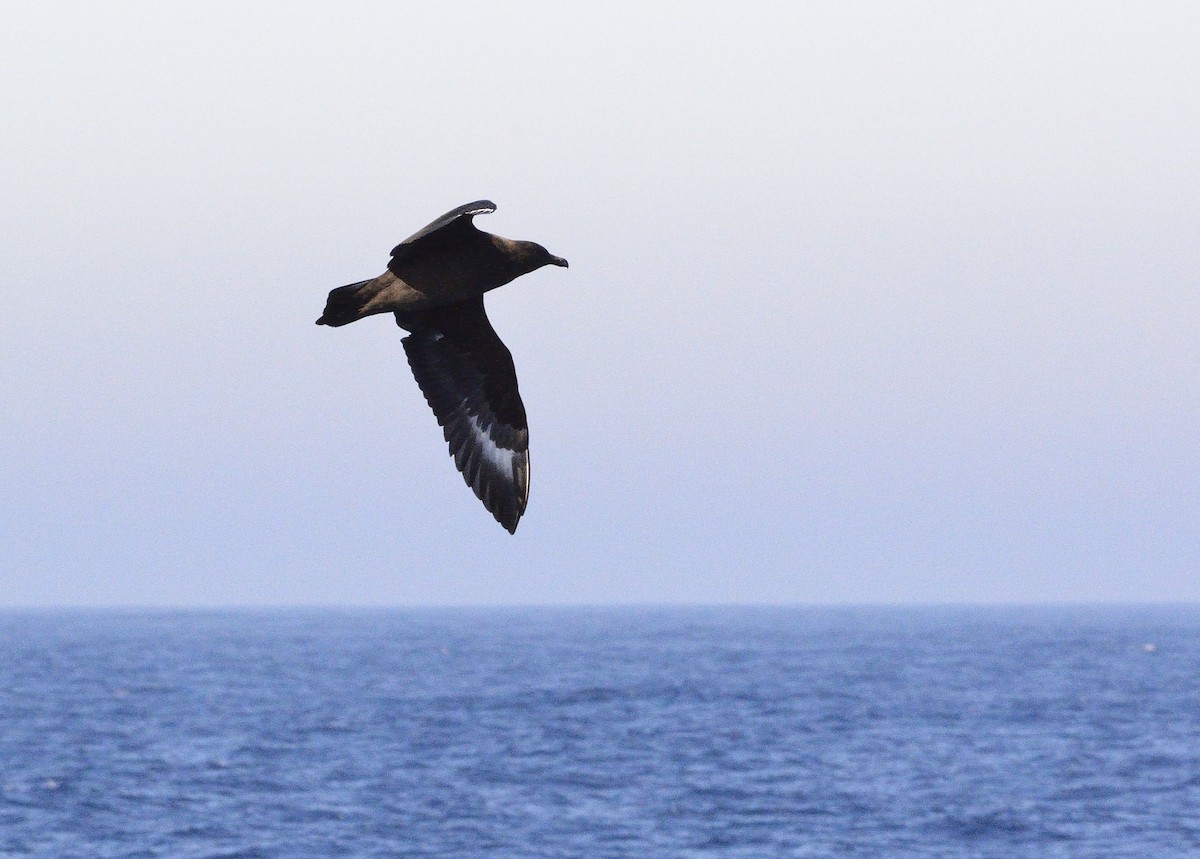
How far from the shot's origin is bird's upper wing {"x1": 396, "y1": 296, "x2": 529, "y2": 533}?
1187cm

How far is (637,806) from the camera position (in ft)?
130

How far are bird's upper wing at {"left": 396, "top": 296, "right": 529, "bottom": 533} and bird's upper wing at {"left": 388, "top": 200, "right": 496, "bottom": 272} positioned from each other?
1502 mm

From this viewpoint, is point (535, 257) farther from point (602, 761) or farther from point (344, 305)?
point (602, 761)

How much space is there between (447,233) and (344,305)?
85cm

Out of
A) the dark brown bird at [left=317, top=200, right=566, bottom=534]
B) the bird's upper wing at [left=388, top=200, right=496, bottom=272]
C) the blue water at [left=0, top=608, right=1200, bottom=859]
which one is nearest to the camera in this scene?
the bird's upper wing at [left=388, top=200, right=496, bottom=272]

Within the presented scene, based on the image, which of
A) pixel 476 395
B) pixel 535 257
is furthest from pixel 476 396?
pixel 535 257

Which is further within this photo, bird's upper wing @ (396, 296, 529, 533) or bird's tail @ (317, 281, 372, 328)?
bird's upper wing @ (396, 296, 529, 533)

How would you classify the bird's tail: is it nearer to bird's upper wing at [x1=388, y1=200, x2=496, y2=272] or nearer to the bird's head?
bird's upper wing at [x1=388, y1=200, x2=496, y2=272]

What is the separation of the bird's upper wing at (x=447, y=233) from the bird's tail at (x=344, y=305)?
11.9 inches

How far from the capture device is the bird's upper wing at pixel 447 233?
29.7 feet

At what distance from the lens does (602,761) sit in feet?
155

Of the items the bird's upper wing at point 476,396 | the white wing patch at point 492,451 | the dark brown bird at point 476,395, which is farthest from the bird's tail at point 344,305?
the white wing patch at point 492,451

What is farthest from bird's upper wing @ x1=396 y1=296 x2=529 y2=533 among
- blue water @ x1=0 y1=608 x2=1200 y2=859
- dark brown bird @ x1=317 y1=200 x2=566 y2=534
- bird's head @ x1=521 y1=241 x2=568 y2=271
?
blue water @ x1=0 y1=608 x2=1200 y2=859

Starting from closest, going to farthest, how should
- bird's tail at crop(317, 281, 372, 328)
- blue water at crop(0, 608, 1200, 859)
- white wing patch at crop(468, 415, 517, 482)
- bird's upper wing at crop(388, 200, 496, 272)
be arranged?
bird's upper wing at crop(388, 200, 496, 272), bird's tail at crop(317, 281, 372, 328), white wing patch at crop(468, 415, 517, 482), blue water at crop(0, 608, 1200, 859)
